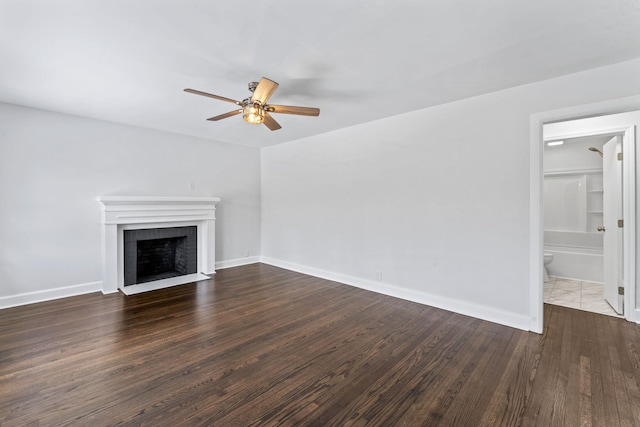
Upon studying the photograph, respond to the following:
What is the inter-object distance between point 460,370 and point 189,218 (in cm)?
430

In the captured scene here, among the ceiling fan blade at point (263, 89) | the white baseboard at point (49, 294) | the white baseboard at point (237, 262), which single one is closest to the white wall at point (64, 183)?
the white baseboard at point (49, 294)

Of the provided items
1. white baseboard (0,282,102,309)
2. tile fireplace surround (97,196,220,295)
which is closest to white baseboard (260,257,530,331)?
tile fireplace surround (97,196,220,295)

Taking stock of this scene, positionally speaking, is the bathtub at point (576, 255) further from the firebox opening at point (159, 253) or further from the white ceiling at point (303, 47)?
the firebox opening at point (159, 253)

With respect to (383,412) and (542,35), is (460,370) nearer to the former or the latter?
(383,412)

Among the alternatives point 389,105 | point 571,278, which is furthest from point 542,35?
point 571,278

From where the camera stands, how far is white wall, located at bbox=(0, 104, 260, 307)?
11.1 ft

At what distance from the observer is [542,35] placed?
1957mm

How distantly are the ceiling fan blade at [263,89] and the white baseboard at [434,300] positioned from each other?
282cm

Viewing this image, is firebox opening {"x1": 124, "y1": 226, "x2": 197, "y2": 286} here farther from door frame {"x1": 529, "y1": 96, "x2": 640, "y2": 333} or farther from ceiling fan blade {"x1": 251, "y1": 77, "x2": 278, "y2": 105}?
door frame {"x1": 529, "y1": 96, "x2": 640, "y2": 333}

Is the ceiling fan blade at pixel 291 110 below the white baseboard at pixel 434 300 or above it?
above

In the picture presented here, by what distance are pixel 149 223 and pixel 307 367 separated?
140 inches

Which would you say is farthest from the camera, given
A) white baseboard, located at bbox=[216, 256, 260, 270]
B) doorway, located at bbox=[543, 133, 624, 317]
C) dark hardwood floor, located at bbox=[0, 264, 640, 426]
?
white baseboard, located at bbox=[216, 256, 260, 270]

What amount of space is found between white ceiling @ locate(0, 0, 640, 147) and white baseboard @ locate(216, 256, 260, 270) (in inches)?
120

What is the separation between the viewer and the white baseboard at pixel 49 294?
3.36 m
